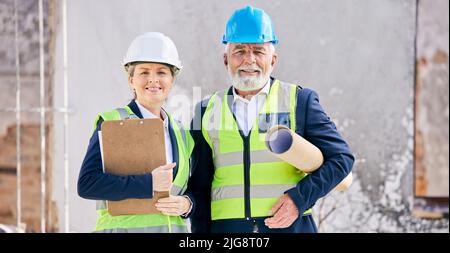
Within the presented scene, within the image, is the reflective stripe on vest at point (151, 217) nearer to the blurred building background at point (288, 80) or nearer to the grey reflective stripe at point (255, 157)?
the grey reflective stripe at point (255, 157)

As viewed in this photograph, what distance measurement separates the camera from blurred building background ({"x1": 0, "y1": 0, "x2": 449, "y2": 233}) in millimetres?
4219

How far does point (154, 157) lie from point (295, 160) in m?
0.48

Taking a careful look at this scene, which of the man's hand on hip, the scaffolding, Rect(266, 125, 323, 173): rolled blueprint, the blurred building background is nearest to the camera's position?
Rect(266, 125, 323, 173): rolled blueprint

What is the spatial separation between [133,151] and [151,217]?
0.25 meters

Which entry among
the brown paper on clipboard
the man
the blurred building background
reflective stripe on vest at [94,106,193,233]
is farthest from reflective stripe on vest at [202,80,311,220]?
the blurred building background

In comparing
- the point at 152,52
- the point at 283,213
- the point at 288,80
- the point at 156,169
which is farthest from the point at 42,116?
the point at 283,213

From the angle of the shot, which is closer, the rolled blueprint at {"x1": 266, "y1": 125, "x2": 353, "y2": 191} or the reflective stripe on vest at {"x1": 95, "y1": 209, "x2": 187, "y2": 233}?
the rolled blueprint at {"x1": 266, "y1": 125, "x2": 353, "y2": 191}

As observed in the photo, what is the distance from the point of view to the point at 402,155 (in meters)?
4.46

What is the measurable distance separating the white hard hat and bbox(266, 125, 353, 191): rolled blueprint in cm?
47

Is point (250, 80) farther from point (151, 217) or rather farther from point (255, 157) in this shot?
point (151, 217)

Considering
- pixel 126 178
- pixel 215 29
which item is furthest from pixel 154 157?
pixel 215 29

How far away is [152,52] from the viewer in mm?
2885

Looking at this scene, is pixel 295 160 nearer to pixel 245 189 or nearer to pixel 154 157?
pixel 245 189

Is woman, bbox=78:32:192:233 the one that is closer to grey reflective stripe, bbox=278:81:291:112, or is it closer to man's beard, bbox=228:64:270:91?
man's beard, bbox=228:64:270:91
